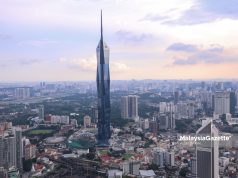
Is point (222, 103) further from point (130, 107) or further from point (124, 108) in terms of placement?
point (124, 108)

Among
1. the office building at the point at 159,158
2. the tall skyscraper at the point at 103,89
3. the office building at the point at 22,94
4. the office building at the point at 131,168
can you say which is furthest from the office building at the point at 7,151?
the office building at the point at 22,94

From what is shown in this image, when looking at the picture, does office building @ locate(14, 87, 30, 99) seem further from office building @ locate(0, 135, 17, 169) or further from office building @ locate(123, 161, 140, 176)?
office building @ locate(123, 161, 140, 176)

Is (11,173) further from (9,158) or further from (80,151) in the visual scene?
(80,151)

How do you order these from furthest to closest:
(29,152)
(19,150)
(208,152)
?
(29,152) < (19,150) < (208,152)

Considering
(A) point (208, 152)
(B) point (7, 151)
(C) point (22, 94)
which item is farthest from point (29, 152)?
(C) point (22, 94)

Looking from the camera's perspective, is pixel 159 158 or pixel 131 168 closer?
pixel 131 168

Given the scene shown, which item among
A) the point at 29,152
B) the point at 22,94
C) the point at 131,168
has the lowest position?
the point at 131,168
